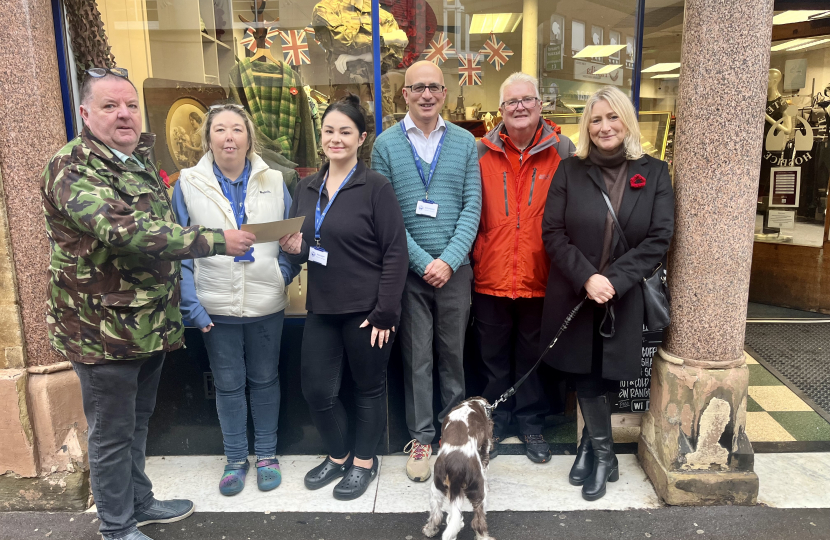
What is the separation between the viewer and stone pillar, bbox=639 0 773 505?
2.81 m

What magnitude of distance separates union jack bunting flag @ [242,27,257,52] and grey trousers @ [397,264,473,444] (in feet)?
6.87

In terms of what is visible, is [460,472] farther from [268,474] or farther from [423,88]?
[423,88]

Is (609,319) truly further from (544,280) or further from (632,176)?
(632,176)

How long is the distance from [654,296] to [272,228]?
6.48 ft

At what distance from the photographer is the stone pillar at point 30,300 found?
291 centimetres

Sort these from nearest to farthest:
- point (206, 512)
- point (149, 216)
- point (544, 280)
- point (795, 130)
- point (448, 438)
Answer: point (149, 216), point (448, 438), point (206, 512), point (544, 280), point (795, 130)

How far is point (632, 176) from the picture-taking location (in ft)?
9.55

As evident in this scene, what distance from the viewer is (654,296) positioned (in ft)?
9.70

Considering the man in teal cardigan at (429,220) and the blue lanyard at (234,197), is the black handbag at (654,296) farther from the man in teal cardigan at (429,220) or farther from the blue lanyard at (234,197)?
the blue lanyard at (234,197)

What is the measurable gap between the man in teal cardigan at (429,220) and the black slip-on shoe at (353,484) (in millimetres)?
260

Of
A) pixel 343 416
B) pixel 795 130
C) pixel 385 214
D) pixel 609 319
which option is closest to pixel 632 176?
pixel 609 319

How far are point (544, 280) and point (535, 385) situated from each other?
0.74 metres

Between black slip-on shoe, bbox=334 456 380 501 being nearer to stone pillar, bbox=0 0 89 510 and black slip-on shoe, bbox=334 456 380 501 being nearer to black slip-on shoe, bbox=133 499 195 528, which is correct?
black slip-on shoe, bbox=133 499 195 528

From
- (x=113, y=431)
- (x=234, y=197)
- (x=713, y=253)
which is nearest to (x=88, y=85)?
(x=234, y=197)
